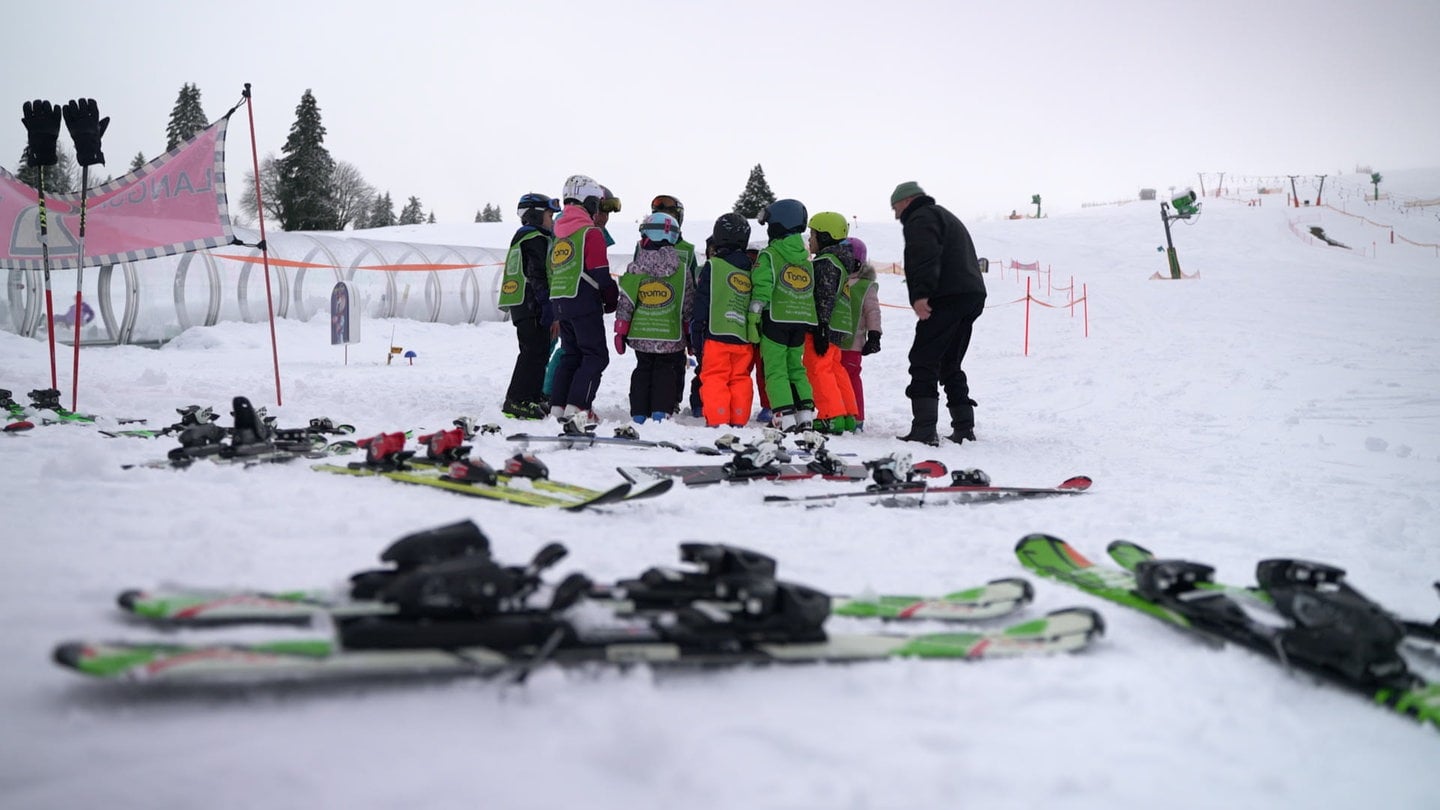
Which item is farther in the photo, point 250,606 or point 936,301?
point 936,301

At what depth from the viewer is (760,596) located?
1954mm

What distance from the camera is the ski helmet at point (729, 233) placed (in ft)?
25.2

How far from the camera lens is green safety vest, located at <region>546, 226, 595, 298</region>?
7.71 metres

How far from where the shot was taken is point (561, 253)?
7.78m

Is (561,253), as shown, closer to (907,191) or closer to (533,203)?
(533,203)

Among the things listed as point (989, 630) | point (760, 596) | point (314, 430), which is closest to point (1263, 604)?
point (989, 630)

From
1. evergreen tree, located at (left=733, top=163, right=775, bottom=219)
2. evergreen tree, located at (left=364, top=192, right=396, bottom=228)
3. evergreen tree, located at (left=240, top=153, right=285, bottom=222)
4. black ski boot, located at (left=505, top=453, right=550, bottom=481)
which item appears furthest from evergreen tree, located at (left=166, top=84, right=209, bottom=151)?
black ski boot, located at (left=505, top=453, right=550, bottom=481)

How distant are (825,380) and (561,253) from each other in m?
2.77

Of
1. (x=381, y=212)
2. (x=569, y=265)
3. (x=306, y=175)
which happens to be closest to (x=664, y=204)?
(x=569, y=265)

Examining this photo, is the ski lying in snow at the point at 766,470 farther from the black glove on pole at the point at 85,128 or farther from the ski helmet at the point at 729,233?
the black glove on pole at the point at 85,128

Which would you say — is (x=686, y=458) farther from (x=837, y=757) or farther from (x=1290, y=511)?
(x=837, y=757)

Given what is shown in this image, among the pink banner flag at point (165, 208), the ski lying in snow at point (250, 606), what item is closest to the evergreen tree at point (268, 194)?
the pink banner flag at point (165, 208)

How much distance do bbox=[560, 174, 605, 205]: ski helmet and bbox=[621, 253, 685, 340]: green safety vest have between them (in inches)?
32.6

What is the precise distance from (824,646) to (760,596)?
0.62ft
